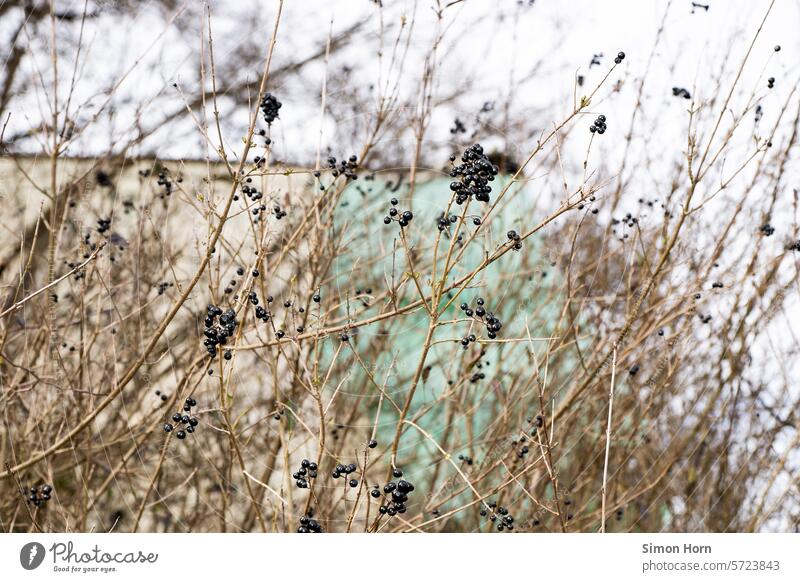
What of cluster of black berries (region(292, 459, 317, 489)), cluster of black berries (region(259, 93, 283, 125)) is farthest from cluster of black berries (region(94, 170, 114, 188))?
cluster of black berries (region(292, 459, 317, 489))

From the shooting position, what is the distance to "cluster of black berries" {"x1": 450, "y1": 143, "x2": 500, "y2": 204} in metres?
1.39

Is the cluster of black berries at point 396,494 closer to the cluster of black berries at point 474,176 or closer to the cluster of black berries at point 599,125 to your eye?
the cluster of black berries at point 474,176

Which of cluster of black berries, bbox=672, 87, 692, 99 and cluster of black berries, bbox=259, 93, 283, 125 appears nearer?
cluster of black berries, bbox=259, 93, 283, 125

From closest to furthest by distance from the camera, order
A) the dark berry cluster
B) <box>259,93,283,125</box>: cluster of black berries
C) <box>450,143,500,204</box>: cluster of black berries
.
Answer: <box>450,143,500,204</box>: cluster of black berries < <box>259,93,283,125</box>: cluster of black berries < the dark berry cluster

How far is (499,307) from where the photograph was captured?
2.28 metres

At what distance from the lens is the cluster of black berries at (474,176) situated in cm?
139

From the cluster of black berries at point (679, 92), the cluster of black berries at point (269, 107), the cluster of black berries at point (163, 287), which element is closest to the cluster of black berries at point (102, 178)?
the cluster of black berries at point (163, 287)

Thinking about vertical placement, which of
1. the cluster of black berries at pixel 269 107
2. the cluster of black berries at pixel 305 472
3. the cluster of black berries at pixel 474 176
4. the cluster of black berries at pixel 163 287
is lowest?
the cluster of black berries at pixel 305 472

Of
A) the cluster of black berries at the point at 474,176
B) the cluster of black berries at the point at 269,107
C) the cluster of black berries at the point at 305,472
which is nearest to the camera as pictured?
the cluster of black berries at the point at 474,176
